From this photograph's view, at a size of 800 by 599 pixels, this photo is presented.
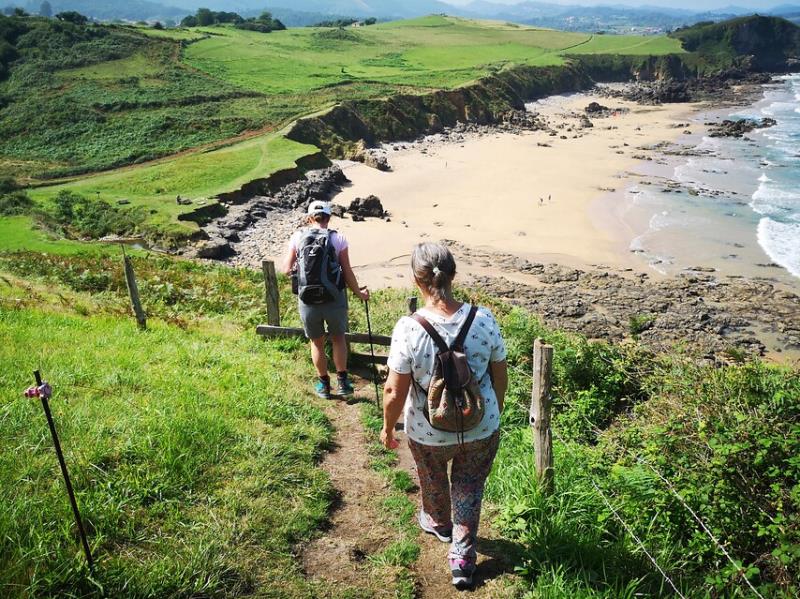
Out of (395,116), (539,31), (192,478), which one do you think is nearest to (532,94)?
(395,116)

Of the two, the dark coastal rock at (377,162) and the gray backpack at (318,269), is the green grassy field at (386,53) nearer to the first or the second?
the dark coastal rock at (377,162)

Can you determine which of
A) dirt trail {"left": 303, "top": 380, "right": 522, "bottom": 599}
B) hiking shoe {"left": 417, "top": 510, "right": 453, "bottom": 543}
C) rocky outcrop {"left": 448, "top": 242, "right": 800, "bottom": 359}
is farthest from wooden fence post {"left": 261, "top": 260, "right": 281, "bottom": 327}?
rocky outcrop {"left": 448, "top": 242, "right": 800, "bottom": 359}

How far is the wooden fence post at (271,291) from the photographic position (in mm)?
9219

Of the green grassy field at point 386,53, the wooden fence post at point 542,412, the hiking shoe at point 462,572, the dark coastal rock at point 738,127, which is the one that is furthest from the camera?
the green grassy field at point 386,53

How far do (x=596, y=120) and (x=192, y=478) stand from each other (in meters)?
70.9

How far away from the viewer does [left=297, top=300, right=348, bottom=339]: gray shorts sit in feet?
23.2

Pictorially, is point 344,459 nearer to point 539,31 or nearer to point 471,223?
point 471,223

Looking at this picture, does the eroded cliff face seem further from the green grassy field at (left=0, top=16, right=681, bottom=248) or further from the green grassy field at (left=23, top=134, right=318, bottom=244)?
the green grassy field at (left=23, top=134, right=318, bottom=244)

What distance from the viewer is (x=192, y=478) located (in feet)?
16.1

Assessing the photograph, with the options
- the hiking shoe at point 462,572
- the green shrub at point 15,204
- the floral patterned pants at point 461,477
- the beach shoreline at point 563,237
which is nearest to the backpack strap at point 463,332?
the floral patterned pants at point 461,477

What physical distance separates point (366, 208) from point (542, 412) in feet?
94.5

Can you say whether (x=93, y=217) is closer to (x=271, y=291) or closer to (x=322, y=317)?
(x=271, y=291)

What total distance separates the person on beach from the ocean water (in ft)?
73.4

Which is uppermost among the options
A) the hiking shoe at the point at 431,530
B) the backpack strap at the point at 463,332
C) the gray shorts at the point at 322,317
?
the backpack strap at the point at 463,332
